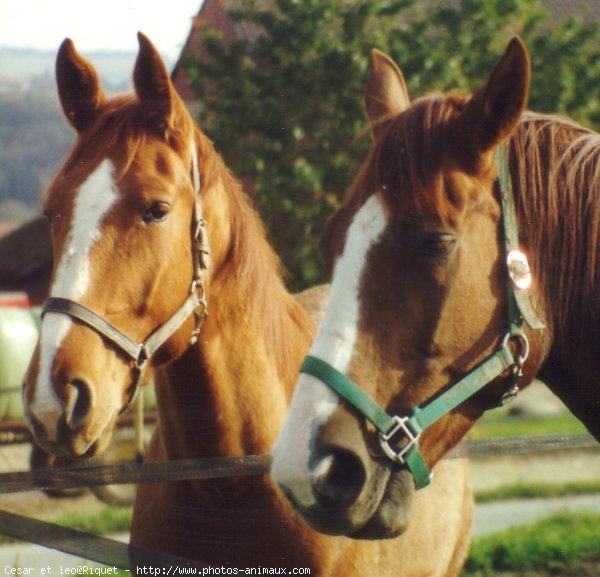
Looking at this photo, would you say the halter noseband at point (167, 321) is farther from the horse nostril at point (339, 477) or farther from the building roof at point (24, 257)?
the building roof at point (24, 257)

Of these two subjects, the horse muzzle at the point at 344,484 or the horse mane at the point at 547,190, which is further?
the horse mane at the point at 547,190

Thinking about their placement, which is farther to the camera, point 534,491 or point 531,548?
point 534,491

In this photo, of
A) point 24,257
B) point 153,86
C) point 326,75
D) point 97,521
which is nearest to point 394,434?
point 153,86

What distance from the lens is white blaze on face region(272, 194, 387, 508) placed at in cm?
165

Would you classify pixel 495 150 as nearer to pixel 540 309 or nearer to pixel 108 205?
pixel 540 309

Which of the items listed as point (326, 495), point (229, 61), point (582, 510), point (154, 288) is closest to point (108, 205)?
point (154, 288)

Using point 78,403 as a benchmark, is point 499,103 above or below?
above

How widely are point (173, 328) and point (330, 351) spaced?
976 mm

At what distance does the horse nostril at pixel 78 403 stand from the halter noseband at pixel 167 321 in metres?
0.15

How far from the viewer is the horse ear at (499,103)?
1734 millimetres

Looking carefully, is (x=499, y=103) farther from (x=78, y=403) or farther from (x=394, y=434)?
(x=78, y=403)

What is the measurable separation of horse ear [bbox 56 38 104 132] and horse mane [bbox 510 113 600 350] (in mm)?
1452

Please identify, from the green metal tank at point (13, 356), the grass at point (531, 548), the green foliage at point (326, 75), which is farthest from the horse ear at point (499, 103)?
the green metal tank at point (13, 356)

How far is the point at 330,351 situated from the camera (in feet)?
5.68
